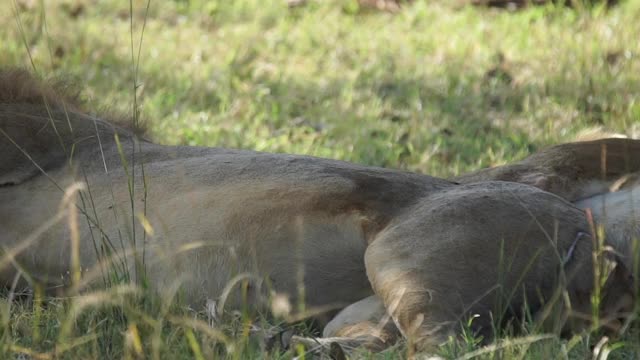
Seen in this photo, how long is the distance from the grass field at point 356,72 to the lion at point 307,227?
523mm

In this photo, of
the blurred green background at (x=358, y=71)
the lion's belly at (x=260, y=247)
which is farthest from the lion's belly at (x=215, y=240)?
the blurred green background at (x=358, y=71)

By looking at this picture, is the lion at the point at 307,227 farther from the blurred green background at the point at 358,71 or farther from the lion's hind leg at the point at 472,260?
the blurred green background at the point at 358,71

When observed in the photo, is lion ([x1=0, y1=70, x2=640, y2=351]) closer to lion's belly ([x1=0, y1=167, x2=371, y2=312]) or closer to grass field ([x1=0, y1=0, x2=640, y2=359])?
lion's belly ([x1=0, y1=167, x2=371, y2=312])

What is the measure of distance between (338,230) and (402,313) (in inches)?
17.2

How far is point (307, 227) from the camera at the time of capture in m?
3.25

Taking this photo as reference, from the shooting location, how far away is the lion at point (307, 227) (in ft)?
9.73

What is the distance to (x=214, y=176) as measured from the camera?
138 inches

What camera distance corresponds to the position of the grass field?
575cm

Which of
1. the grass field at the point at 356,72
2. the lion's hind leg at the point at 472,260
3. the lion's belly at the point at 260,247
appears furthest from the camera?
the grass field at the point at 356,72

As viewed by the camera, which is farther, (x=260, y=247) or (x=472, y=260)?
(x=260, y=247)

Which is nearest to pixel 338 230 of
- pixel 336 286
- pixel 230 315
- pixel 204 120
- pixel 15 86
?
pixel 336 286

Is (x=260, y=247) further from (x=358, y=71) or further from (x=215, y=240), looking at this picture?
(x=358, y=71)

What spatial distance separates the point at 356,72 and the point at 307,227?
3.87 m


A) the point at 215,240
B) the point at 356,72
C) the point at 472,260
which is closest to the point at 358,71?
the point at 356,72
